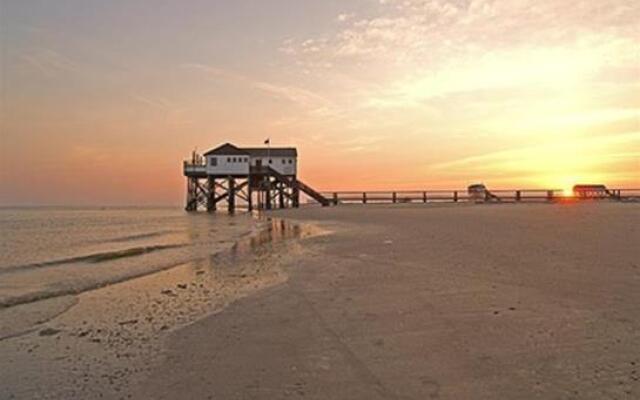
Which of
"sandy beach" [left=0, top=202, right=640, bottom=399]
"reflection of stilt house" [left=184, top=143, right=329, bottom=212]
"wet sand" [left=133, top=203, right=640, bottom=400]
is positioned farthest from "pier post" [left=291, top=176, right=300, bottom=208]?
"wet sand" [left=133, top=203, right=640, bottom=400]

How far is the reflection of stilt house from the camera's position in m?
63.9

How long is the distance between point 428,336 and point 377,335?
24.5 inches

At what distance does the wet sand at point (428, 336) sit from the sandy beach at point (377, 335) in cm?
2

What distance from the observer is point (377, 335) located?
21.1 ft

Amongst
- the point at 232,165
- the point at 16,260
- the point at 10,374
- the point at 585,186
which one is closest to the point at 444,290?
the point at 10,374

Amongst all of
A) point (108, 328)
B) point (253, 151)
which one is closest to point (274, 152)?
point (253, 151)

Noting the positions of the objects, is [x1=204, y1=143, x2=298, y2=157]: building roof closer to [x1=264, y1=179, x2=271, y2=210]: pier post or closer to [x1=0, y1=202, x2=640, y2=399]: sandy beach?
[x1=264, y1=179, x2=271, y2=210]: pier post

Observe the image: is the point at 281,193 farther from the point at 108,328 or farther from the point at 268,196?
the point at 108,328

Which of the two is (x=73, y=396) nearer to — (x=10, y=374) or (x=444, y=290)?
(x=10, y=374)

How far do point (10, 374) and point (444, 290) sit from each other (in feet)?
21.0

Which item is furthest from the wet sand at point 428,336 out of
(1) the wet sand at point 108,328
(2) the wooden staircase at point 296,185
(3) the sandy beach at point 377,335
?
(2) the wooden staircase at point 296,185

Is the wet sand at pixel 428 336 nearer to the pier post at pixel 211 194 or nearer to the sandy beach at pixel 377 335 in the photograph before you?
the sandy beach at pixel 377 335

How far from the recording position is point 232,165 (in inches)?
2515

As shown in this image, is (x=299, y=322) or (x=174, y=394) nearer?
(x=174, y=394)
